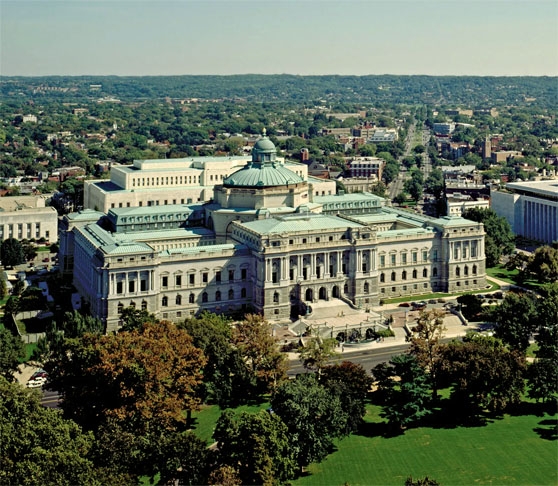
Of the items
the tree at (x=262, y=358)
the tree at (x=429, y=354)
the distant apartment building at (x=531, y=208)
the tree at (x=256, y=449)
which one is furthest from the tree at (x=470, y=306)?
the tree at (x=256, y=449)

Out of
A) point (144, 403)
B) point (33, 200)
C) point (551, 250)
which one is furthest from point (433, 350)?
point (33, 200)

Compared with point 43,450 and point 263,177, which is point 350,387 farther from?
point 263,177

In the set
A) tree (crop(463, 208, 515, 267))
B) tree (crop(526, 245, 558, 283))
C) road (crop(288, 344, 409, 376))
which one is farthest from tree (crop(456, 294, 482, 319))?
tree (crop(463, 208, 515, 267))

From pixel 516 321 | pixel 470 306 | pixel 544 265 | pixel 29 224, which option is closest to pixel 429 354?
pixel 516 321

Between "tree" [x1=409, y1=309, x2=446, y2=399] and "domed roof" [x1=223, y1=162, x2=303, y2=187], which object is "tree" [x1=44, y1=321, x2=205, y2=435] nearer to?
"tree" [x1=409, y1=309, x2=446, y2=399]

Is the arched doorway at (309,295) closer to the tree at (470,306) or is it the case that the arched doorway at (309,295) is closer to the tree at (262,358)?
the tree at (470,306)

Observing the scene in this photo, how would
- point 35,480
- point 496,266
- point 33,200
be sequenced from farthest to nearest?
point 33,200
point 496,266
point 35,480

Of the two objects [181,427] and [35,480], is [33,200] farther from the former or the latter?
[35,480]
